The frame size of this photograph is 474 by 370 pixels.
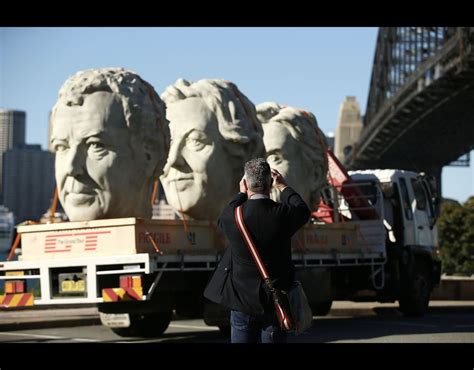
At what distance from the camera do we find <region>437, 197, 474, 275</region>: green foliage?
1513 inches

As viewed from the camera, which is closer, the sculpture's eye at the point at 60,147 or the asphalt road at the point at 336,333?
the sculpture's eye at the point at 60,147

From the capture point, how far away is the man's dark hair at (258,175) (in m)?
6.25

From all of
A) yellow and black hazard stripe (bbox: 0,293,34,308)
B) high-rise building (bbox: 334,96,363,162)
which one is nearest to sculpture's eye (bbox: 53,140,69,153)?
yellow and black hazard stripe (bbox: 0,293,34,308)

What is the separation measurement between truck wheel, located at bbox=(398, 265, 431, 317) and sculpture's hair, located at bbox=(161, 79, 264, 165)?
4.33 m

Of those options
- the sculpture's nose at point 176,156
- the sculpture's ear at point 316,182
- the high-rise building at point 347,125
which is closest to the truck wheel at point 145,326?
the sculpture's nose at point 176,156

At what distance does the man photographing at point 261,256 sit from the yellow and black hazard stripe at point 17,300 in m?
5.73

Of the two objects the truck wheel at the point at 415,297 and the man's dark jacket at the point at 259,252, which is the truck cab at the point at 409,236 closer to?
the truck wheel at the point at 415,297

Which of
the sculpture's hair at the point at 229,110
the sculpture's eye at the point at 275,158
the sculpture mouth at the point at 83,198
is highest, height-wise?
the sculpture's hair at the point at 229,110

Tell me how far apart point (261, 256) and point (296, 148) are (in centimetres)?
900

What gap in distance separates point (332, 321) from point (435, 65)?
33.8 metres

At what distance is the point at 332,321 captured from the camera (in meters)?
16.5

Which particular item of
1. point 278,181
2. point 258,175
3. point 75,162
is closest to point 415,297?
point 75,162
